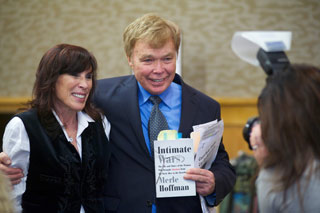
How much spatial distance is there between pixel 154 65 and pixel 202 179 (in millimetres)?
641

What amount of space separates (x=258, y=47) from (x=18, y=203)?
126cm

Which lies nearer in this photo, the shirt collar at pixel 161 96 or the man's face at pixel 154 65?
the man's face at pixel 154 65

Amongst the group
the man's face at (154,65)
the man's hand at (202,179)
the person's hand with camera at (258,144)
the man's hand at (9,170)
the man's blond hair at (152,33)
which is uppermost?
the man's blond hair at (152,33)

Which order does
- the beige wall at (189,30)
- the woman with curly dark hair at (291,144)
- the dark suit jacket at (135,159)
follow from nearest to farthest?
the woman with curly dark hair at (291,144), the dark suit jacket at (135,159), the beige wall at (189,30)

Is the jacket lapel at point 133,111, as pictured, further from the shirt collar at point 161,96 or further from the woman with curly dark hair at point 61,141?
the woman with curly dark hair at point 61,141

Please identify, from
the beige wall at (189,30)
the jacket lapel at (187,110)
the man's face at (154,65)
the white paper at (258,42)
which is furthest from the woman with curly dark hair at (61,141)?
the beige wall at (189,30)

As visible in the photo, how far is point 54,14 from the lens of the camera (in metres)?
4.89

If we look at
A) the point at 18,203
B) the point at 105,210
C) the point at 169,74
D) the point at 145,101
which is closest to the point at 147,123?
the point at 145,101

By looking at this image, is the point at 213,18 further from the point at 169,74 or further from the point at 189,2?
the point at 169,74

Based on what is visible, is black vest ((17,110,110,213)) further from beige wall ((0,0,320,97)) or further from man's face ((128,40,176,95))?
beige wall ((0,0,320,97))

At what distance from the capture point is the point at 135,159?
221cm

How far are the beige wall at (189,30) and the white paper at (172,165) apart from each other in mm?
2660

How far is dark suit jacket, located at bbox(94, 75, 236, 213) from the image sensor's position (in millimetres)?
2193

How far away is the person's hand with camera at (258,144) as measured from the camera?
4.67ft
